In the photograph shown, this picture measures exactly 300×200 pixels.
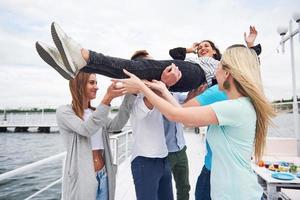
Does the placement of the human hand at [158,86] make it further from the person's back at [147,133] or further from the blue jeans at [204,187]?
the blue jeans at [204,187]

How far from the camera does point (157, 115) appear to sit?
1.60m

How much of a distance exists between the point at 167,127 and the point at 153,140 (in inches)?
28.3

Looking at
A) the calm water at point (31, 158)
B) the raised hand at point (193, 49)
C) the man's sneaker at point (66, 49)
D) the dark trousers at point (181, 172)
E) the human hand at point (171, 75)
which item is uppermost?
the raised hand at point (193, 49)

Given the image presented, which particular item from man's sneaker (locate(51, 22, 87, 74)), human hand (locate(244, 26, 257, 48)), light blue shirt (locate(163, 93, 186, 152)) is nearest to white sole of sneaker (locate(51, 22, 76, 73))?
man's sneaker (locate(51, 22, 87, 74))

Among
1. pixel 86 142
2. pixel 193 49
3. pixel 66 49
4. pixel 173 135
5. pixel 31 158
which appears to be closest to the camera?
pixel 66 49

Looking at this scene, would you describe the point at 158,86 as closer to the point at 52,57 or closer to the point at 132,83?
the point at 132,83

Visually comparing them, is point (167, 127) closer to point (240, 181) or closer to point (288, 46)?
point (240, 181)

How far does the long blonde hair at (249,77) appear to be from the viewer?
3.57 ft

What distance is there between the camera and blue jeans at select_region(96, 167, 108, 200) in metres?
1.55

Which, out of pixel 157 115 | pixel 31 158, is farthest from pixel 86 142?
pixel 31 158

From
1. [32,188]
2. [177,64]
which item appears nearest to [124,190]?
[177,64]

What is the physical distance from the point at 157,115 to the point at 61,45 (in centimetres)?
70

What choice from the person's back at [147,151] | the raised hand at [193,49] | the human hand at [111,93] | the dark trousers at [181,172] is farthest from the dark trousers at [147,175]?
the raised hand at [193,49]

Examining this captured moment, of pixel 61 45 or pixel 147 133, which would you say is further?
pixel 147 133
